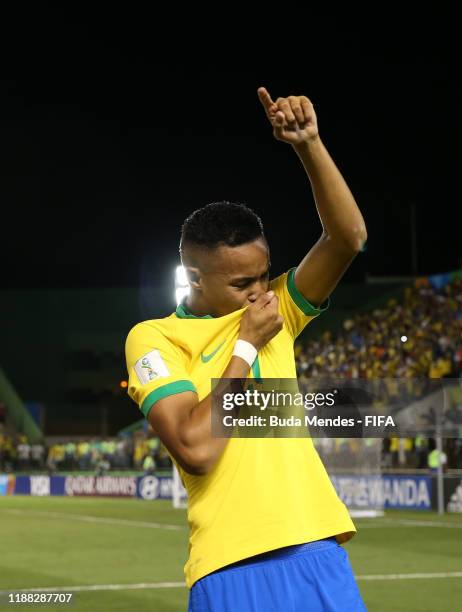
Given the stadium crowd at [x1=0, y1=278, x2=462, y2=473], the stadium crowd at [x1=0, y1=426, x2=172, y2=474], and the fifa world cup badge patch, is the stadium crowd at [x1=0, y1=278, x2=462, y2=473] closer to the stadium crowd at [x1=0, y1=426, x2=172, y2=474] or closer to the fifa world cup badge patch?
the stadium crowd at [x1=0, y1=426, x2=172, y2=474]

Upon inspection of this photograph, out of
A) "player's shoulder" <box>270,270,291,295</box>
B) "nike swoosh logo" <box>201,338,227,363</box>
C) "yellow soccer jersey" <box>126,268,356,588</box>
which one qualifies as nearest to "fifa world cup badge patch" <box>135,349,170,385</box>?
"yellow soccer jersey" <box>126,268,356,588</box>

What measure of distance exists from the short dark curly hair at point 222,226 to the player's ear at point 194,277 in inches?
3.0

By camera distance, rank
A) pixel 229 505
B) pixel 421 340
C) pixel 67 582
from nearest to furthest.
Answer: pixel 229 505 < pixel 67 582 < pixel 421 340

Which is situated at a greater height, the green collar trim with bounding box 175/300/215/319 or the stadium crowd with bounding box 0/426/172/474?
the stadium crowd with bounding box 0/426/172/474

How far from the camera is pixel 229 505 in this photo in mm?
3072

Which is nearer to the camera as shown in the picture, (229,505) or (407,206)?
(229,505)

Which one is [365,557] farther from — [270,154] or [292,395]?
[270,154]

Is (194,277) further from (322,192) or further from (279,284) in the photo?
(322,192)

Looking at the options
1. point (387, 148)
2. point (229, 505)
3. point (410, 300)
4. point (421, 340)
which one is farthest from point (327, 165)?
point (387, 148)

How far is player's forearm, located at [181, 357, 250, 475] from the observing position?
3000mm

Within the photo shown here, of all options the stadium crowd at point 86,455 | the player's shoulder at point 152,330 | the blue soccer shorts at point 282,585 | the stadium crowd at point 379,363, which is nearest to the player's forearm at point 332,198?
the player's shoulder at point 152,330

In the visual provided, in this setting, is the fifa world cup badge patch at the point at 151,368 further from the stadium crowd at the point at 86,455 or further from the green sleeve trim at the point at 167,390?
the stadium crowd at the point at 86,455

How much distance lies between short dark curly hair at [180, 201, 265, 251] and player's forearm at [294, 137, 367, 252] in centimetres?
20

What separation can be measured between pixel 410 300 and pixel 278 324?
38.2 metres
